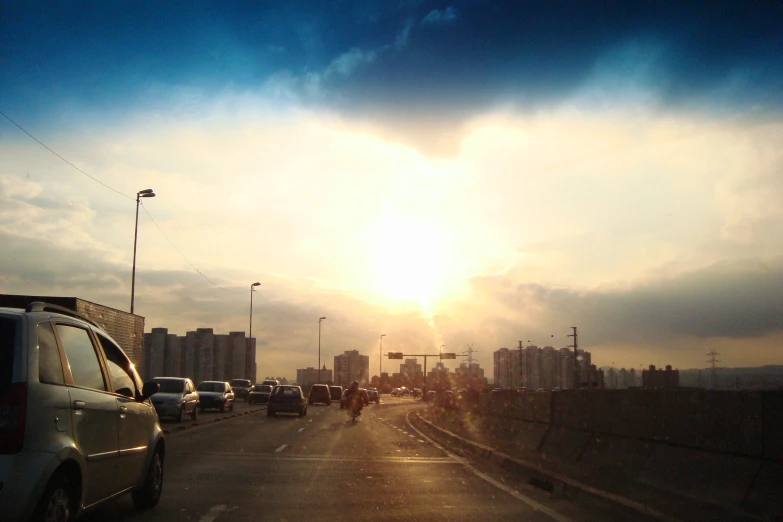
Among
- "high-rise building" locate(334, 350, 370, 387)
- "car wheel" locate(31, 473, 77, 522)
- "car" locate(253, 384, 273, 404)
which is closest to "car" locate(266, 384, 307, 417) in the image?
"car" locate(253, 384, 273, 404)

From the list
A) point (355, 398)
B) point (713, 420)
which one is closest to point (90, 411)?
point (713, 420)

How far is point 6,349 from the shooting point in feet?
18.2

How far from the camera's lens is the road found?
8.89 metres

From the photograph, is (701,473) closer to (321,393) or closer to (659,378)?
(659,378)

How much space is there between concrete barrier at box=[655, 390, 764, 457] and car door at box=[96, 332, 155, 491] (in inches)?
265

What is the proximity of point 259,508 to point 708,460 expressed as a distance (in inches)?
218

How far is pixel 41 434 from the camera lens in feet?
17.9

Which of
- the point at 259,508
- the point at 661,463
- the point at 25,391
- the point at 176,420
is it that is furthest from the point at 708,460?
the point at 176,420

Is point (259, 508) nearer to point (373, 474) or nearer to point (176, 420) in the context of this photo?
point (373, 474)

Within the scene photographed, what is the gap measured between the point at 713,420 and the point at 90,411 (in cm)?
723

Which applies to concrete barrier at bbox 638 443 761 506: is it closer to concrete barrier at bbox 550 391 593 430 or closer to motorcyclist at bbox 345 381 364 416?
concrete barrier at bbox 550 391 593 430

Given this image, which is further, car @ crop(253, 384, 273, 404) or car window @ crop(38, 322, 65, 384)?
car @ crop(253, 384, 273, 404)

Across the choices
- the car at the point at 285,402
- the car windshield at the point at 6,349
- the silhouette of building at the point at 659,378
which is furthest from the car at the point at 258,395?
the car windshield at the point at 6,349

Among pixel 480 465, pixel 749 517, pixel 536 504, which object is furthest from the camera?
pixel 480 465
